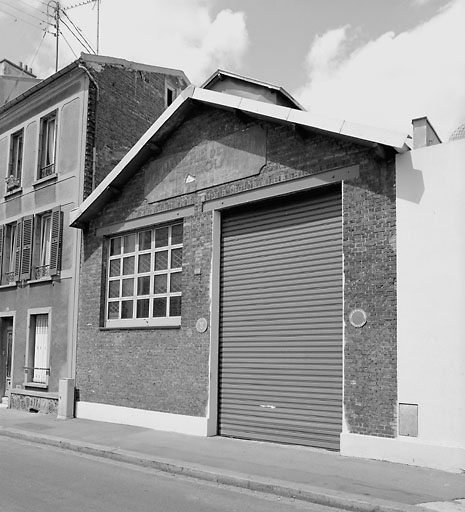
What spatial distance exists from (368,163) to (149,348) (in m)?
6.18

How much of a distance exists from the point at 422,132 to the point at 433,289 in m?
2.50

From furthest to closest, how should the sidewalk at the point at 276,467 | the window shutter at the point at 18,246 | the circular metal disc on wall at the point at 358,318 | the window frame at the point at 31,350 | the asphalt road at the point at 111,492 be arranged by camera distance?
1. the window shutter at the point at 18,246
2. the window frame at the point at 31,350
3. the circular metal disc on wall at the point at 358,318
4. the sidewalk at the point at 276,467
5. the asphalt road at the point at 111,492

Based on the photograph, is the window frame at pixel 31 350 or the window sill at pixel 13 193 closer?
the window frame at pixel 31 350

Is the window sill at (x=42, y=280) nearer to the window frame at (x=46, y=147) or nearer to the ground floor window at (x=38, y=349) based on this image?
the ground floor window at (x=38, y=349)

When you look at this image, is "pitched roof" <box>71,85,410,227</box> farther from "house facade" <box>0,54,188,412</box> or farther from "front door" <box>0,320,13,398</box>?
"front door" <box>0,320,13,398</box>

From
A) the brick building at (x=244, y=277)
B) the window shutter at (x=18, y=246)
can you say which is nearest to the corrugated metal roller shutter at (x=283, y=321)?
the brick building at (x=244, y=277)

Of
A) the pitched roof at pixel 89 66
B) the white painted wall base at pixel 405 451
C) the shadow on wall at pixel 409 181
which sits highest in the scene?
the pitched roof at pixel 89 66

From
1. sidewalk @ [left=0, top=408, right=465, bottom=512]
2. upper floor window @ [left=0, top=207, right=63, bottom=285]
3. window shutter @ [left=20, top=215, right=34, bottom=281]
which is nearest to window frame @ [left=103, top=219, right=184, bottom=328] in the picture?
upper floor window @ [left=0, top=207, right=63, bottom=285]

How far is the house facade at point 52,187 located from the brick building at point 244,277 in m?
1.16

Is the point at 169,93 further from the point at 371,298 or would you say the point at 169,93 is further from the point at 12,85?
the point at 371,298

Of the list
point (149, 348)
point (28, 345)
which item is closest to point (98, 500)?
point (149, 348)

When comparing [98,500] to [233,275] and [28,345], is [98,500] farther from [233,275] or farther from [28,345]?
[28,345]

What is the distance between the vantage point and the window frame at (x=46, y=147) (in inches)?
685

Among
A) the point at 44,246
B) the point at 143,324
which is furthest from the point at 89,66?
the point at 143,324
